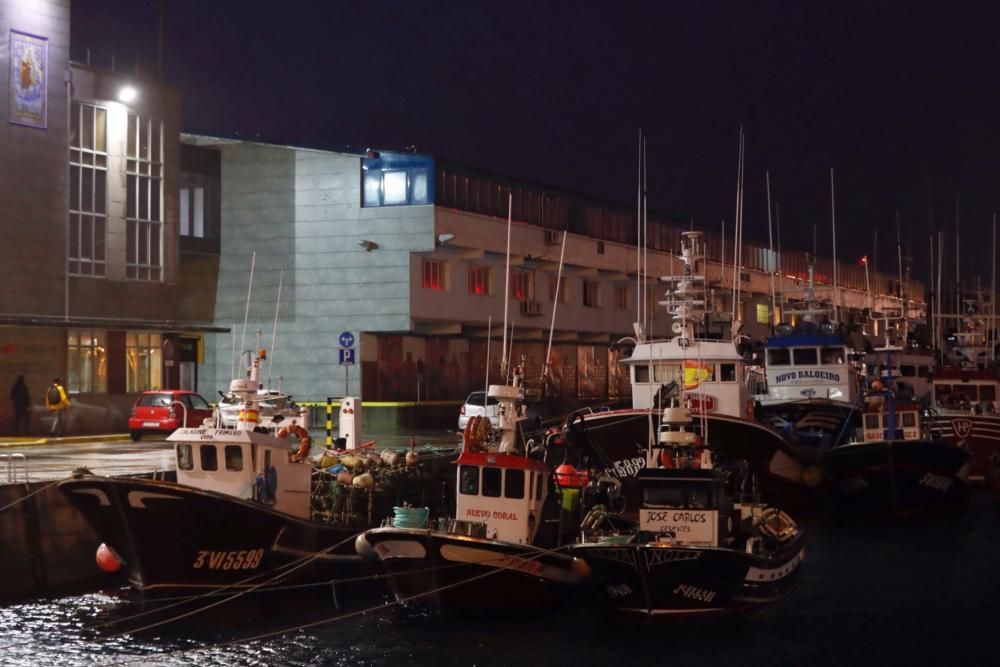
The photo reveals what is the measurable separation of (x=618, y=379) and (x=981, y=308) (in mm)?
22529

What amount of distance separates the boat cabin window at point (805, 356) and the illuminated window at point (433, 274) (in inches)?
683

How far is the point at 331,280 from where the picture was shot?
188 feet

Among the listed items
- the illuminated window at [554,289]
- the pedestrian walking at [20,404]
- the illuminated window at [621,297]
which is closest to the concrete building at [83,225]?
the pedestrian walking at [20,404]

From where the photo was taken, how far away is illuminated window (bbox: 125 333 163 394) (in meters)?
52.0

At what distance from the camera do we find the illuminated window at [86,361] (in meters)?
49.2

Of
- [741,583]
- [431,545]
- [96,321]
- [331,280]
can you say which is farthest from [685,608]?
[331,280]

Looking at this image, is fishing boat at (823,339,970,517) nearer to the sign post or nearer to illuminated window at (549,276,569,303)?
the sign post

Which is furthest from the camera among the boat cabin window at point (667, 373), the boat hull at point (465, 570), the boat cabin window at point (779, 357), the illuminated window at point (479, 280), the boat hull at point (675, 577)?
the illuminated window at point (479, 280)

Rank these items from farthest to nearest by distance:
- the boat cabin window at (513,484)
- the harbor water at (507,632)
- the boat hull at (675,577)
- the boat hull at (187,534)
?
the boat hull at (187,534) < the boat cabin window at (513,484) < the boat hull at (675,577) < the harbor water at (507,632)

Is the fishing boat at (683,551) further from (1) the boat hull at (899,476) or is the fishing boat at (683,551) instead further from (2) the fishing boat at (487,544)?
(1) the boat hull at (899,476)

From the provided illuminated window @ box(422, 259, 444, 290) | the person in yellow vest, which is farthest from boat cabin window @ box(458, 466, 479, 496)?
illuminated window @ box(422, 259, 444, 290)

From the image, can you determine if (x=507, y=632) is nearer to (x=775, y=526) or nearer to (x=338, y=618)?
(x=338, y=618)

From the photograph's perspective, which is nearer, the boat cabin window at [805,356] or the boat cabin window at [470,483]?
the boat cabin window at [470,483]

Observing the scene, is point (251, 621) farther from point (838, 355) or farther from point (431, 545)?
point (838, 355)
